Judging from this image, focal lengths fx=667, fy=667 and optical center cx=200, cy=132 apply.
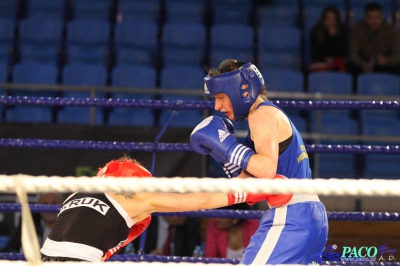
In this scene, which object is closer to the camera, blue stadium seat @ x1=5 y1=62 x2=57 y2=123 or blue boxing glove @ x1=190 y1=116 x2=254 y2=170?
blue boxing glove @ x1=190 y1=116 x2=254 y2=170

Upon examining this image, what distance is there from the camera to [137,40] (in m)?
6.89

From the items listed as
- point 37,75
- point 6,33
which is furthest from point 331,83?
point 6,33

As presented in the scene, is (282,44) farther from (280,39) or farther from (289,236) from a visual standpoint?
(289,236)

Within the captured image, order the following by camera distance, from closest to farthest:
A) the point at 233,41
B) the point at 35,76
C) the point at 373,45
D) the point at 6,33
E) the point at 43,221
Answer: the point at 43,221, the point at 35,76, the point at 373,45, the point at 233,41, the point at 6,33

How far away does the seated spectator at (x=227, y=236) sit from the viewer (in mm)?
4207

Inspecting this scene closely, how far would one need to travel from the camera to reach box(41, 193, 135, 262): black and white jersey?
251 cm

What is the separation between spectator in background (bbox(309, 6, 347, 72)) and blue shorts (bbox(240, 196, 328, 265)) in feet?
13.7

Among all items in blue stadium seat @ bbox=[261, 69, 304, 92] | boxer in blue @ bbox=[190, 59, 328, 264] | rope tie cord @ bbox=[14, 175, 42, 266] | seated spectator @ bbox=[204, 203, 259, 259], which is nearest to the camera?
rope tie cord @ bbox=[14, 175, 42, 266]

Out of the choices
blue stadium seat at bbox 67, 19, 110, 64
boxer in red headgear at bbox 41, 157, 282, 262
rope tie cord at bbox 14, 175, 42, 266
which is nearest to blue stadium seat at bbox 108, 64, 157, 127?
blue stadium seat at bbox 67, 19, 110, 64

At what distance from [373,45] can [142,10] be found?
2.47m

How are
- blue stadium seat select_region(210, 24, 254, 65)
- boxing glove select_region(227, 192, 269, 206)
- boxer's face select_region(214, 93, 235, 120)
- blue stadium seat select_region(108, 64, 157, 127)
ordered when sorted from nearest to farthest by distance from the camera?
boxing glove select_region(227, 192, 269, 206) → boxer's face select_region(214, 93, 235, 120) → blue stadium seat select_region(108, 64, 157, 127) → blue stadium seat select_region(210, 24, 254, 65)

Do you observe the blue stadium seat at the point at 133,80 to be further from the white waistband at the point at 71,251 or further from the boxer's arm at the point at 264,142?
the white waistband at the point at 71,251

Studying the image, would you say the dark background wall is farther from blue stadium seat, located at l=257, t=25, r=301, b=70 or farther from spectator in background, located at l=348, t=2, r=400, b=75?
spectator in background, located at l=348, t=2, r=400, b=75

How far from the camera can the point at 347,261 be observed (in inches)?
144
